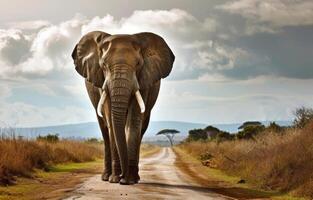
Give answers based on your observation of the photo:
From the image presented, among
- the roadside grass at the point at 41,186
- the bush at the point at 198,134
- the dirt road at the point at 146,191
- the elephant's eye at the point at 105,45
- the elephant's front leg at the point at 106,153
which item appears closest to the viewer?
the dirt road at the point at 146,191

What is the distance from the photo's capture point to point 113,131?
21.1 metres

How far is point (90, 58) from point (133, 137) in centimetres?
334

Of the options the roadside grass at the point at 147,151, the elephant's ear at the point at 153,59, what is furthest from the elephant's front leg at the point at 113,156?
the roadside grass at the point at 147,151

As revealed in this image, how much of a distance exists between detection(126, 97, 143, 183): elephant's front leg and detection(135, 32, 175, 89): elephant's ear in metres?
0.97

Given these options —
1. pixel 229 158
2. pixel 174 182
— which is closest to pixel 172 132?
pixel 229 158

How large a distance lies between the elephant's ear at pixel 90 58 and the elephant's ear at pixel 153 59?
126cm

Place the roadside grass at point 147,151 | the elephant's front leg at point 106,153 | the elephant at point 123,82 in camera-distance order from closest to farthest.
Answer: the elephant at point 123,82 → the elephant's front leg at point 106,153 → the roadside grass at point 147,151

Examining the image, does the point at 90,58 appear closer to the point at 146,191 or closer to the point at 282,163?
the point at 146,191

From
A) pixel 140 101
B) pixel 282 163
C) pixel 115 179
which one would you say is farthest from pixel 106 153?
pixel 282 163

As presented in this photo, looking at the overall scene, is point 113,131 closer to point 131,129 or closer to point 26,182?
point 131,129

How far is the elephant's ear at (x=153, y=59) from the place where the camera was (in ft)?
73.5

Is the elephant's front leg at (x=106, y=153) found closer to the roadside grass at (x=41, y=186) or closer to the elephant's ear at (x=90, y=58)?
the roadside grass at (x=41, y=186)

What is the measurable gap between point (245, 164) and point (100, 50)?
347 inches

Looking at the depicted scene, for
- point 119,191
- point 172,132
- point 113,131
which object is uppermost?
point 172,132
